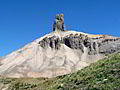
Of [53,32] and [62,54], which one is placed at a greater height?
[53,32]

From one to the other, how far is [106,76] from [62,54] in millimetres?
131945

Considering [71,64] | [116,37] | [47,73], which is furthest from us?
[116,37]

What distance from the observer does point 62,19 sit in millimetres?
193875

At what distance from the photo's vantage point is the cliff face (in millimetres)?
138500

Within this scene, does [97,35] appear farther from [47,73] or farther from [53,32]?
[47,73]

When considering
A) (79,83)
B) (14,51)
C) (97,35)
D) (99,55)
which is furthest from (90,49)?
(79,83)

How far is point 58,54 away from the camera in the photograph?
153250 millimetres

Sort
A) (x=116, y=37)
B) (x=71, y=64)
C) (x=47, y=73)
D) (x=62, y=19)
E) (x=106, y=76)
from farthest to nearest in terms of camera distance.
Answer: (x=62, y=19) < (x=116, y=37) < (x=71, y=64) < (x=47, y=73) < (x=106, y=76)

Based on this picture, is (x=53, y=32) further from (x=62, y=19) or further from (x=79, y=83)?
(x=79, y=83)

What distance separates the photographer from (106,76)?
2123 cm

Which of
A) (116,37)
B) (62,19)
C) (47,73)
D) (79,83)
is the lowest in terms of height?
(79,83)

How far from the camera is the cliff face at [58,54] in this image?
138500mm

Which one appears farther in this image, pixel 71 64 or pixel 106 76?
pixel 71 64

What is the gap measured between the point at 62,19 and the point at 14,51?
4577cm
